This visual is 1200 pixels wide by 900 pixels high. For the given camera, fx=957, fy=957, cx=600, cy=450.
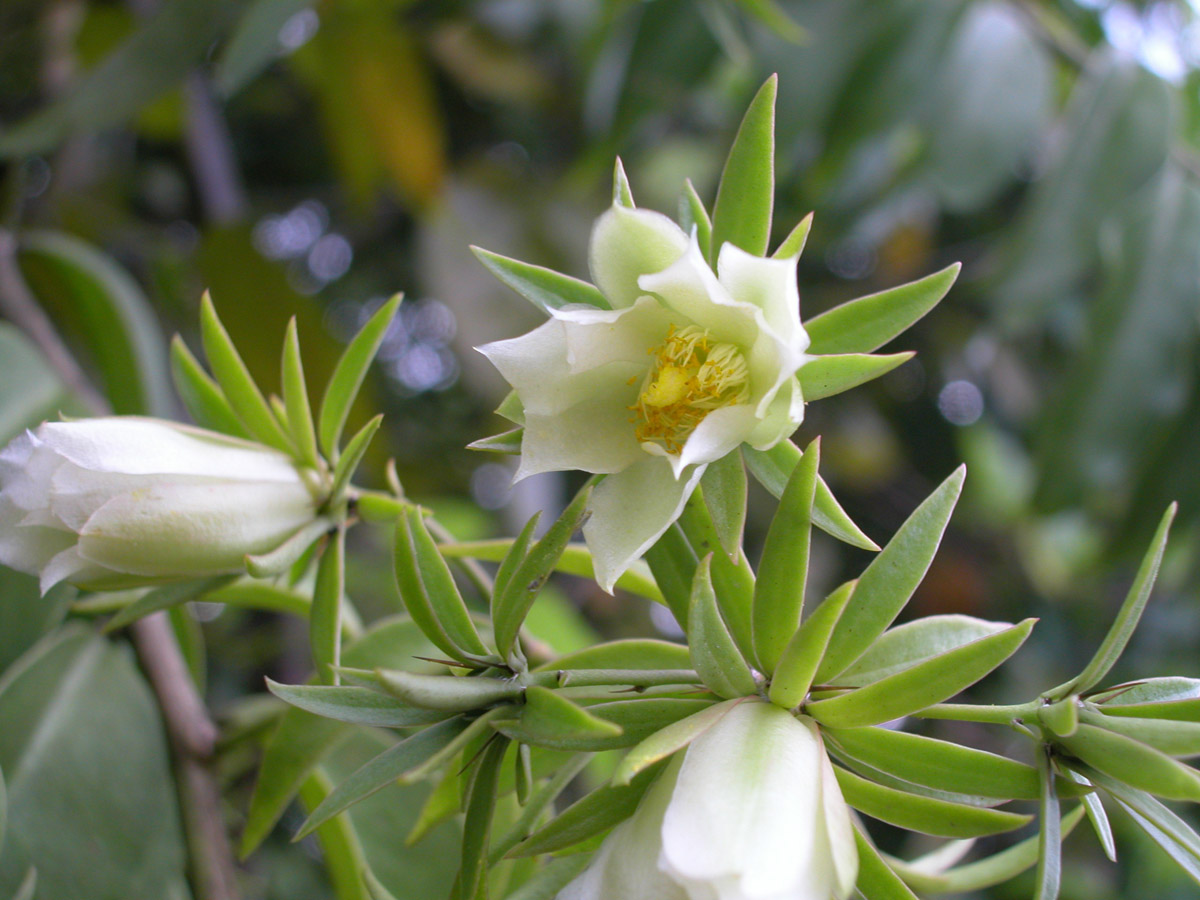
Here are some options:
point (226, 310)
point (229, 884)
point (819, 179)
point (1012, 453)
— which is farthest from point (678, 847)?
point (1012, 453)

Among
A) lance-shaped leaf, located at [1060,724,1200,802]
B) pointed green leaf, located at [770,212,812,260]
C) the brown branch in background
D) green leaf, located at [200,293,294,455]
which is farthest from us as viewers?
the brown branch in background

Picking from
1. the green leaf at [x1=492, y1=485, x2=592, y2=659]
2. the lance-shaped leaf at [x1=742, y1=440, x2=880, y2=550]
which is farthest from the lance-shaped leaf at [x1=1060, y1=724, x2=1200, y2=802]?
the green leaf at [x1=492, y1=485, x2=592, y2=659]

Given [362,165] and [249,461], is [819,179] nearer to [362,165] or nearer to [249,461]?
[362,165]

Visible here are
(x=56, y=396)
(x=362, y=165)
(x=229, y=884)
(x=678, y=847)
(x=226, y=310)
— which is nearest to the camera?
(x=678, y=847)

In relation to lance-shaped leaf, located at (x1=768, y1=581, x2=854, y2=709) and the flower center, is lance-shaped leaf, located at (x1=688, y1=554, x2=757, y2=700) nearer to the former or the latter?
lance-shaped leaf, located at (x1=768, y1=581, x2=854, y2=709)

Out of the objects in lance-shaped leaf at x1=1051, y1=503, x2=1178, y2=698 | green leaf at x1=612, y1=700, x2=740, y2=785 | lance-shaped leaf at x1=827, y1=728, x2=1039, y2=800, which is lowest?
lance-shaped leaf at x1=827, y1=728, x2=1039, y2=800

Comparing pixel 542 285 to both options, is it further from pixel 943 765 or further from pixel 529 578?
pixel 943 765

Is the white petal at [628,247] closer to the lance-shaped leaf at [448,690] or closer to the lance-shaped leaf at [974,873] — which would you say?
the lance-shaped leaf at [448,690]

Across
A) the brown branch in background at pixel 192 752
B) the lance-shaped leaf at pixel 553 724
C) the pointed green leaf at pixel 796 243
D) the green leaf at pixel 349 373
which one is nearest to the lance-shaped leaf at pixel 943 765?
the lance-shaped leaf at pixel 553 724
